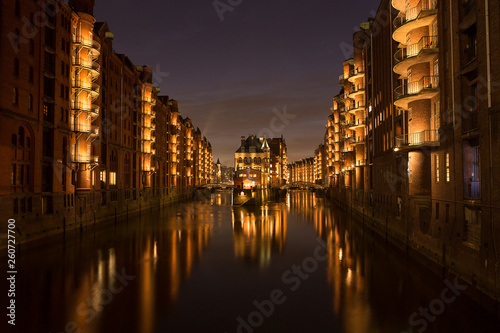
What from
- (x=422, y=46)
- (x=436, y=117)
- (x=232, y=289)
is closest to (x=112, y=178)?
(x=232, y=289)

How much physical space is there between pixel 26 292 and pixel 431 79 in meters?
26.7

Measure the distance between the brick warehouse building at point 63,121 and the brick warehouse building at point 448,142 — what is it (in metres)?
28.4

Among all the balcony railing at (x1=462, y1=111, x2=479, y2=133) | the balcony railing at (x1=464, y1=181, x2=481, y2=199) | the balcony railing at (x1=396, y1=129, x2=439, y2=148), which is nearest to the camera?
the balcony railing at (x1=462, y1=111, x2=479, y2=133)

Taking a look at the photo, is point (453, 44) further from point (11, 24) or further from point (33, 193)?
point (33, 193)

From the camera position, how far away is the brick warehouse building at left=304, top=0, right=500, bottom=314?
14711mm

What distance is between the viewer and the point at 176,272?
870 inches

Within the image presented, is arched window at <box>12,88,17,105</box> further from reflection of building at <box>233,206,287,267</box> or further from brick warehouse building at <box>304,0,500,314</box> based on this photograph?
brick warehouse building at <box>304,0,500,314</box>

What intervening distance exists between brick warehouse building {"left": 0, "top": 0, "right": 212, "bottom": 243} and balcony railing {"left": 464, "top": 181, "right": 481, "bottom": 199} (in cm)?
2915

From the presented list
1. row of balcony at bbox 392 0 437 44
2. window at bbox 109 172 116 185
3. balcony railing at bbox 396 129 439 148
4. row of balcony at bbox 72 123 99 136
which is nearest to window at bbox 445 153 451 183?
balcony railing at bbox 396 129 439 148

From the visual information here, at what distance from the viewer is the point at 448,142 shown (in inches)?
772

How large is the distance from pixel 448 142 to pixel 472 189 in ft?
11.2

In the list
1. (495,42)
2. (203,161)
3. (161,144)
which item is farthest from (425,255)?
(203,161)

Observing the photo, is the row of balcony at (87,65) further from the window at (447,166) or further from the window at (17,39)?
the window at (447,166)

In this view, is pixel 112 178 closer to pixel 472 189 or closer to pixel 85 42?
pixel 85 42
